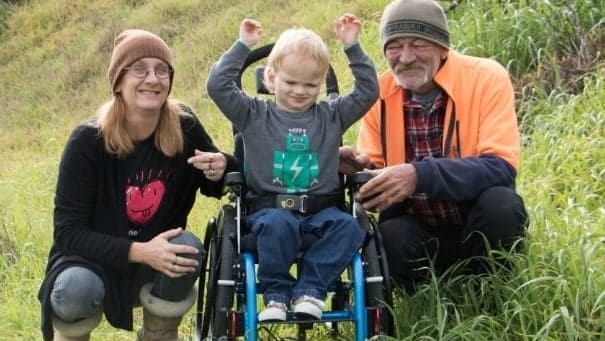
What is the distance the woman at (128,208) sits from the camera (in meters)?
3.45

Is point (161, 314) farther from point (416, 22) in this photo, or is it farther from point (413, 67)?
point (416, 22)

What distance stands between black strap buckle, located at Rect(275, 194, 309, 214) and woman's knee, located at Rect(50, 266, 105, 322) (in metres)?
0.75

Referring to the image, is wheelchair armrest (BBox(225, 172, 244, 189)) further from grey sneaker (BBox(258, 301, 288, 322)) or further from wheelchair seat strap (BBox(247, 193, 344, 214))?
grey sneaker (BBox(258, 301, 288, 322))

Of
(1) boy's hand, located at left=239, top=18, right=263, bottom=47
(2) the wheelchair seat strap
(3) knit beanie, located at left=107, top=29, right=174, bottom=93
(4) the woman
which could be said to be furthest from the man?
(3) knit beanie, located at left=107, top=29, right=174, bottom=93

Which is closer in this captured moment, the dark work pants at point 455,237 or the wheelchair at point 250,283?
the wheelchair at point 250,283

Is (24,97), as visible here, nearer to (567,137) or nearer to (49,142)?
(49,142)

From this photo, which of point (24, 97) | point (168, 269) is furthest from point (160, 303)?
point (24, 97)

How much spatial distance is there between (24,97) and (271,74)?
1059cm

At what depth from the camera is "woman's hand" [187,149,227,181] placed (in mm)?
3537

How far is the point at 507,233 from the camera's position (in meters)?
3.51

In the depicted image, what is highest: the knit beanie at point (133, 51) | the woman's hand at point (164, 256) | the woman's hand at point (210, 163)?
the knit beanie at point (133, 51)

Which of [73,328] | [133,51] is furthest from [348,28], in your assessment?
[73,328]

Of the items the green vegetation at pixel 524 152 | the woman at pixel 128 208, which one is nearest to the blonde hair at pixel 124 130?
the woman at pixel 128 208

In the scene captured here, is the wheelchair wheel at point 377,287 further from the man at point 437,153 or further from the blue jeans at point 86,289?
the blue jeans at point 86,289
